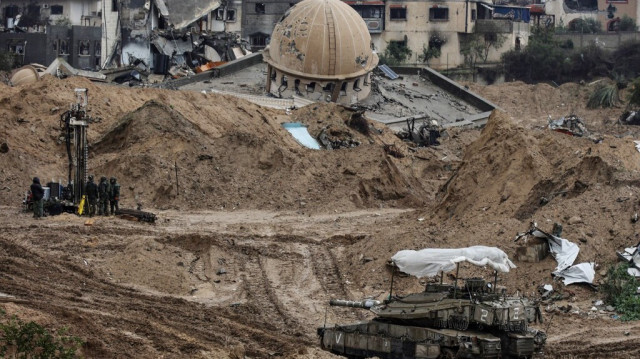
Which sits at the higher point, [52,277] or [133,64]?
[133,64]

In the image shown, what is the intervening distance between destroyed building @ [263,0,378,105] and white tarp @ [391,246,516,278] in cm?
3761

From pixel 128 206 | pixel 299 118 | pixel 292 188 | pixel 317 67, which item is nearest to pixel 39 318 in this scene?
pixel 128 206

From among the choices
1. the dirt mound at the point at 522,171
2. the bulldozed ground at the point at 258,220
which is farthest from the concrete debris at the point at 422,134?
the dirt mound at the point at 522,171

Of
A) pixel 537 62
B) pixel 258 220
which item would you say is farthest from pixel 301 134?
pixel 537 62

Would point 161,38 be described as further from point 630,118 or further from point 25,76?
point 630,118

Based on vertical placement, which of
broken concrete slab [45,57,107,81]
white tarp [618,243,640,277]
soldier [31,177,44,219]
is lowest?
white tarp [618,243,640,277]

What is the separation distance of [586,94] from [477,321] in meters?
55.2

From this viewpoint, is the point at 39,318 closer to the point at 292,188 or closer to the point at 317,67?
the point at 292,188

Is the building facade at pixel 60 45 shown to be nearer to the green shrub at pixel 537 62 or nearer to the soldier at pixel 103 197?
the green shrub at pixel 537 62

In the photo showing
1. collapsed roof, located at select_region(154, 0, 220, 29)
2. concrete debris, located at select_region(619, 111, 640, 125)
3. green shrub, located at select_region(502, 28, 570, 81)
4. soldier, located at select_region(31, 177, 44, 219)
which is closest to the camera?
soldier, located at select_region(31, 177, 44, 219)

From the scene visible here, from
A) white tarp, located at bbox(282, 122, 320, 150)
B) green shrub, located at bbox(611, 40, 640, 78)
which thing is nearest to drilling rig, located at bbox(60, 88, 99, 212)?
white tarp, located at bbox(282, 122, 320, 150)

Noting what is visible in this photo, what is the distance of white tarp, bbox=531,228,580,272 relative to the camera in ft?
111

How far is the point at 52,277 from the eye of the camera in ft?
110

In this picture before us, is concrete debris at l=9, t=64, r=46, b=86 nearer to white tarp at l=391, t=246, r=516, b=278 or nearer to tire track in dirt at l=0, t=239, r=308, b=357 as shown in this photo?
tire track in dirt at l=0, t=239, r=308, b=357
